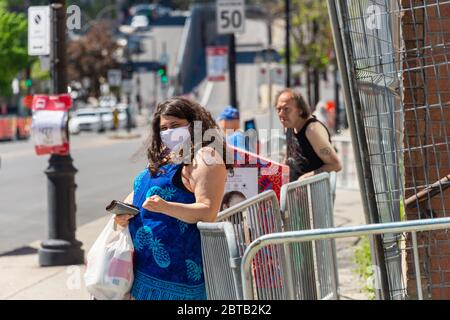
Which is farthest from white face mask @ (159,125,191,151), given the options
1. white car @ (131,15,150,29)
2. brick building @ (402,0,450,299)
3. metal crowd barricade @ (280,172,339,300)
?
white car @ (131,15,150,29)

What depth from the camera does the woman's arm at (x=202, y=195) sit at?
4867mm

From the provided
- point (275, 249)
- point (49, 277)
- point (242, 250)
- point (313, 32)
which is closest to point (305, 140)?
point (49, 277)

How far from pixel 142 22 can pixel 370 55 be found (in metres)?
109

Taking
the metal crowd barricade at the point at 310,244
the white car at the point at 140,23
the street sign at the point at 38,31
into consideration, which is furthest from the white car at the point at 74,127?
Answer: the metal crowd barricade at the point at 310,244

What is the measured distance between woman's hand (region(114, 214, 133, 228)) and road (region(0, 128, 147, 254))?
48 cm

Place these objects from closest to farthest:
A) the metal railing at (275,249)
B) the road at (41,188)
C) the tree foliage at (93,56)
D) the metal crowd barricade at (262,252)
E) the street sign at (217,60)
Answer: the metal railing at (275,249), the metal crowd barricade at (262,252), the road at (41,188), the street sign at (217,60), the tree foliage at (93,56)

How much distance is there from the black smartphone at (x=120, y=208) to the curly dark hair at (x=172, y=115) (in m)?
0.23

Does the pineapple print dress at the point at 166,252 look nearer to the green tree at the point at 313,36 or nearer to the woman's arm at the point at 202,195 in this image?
the woman's arm at the point at 202,195

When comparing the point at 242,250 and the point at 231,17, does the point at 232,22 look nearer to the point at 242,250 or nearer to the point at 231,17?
the point at 231,17

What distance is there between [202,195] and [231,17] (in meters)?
12.9

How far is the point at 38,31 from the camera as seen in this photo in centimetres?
1086

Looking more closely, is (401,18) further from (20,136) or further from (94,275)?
(20,136)

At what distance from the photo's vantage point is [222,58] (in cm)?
2441
